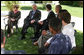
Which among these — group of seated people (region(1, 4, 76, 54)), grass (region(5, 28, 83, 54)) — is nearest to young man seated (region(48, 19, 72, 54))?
group of seated people (region(1, 4, 76, 54))

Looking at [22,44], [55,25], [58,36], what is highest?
[55,25]

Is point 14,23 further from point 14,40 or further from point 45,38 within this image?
point 45,38

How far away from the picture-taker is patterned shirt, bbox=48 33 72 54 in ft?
13.2

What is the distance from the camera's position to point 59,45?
407 cm

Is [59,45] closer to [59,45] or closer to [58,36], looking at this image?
[59,45]

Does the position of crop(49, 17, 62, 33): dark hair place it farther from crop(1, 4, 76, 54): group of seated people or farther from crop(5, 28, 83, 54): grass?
crop(5, 28, 83, 54): grass

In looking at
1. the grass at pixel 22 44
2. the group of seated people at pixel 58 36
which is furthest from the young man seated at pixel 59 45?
the grass at pixel 22 44

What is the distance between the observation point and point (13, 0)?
2125cm

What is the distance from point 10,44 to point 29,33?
2136mm

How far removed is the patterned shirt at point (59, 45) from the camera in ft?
13.2

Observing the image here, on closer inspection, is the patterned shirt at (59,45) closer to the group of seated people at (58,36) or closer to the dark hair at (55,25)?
the group of seated people at (58,36)

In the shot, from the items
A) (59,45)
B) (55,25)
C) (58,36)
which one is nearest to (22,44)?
(55,25)

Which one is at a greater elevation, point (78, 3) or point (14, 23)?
point (14, 23)

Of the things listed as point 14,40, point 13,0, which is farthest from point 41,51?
point 13,0
